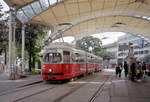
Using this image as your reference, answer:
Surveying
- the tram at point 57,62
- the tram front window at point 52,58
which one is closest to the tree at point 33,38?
the tram at point 57,62

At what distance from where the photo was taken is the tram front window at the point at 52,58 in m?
16.2

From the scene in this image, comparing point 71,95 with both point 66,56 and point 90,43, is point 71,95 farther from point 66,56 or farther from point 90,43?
point 90,43

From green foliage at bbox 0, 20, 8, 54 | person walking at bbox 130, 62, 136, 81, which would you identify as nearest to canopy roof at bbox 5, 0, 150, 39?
green foliage at bbox 0, 20, 8, 54

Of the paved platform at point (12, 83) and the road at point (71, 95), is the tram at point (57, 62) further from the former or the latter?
the road at point (71, 95)

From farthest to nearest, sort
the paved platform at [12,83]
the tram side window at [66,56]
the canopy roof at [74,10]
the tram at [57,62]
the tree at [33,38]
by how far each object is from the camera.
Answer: the tree at [33,38]
the canopy roof at [74,10]
the tram side window at [66,56]
the tram at [57,62]
the paved platform at [12,83]

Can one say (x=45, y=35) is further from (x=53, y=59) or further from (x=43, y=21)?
(x=53, y=59)

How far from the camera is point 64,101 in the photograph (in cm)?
925

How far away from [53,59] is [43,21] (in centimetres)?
1931

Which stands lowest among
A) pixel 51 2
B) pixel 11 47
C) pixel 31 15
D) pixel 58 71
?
pixel 58 71

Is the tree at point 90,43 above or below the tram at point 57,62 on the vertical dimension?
above

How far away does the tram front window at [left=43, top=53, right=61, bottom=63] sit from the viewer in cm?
1624

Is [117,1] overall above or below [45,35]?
above

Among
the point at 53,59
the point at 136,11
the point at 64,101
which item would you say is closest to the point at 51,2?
the point at 53,59

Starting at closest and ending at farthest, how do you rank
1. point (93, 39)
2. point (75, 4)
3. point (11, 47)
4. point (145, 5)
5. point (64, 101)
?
point (64, 101) < point (11, 47) < point (75, 4) < point (145, 5) < point (93, 39)
